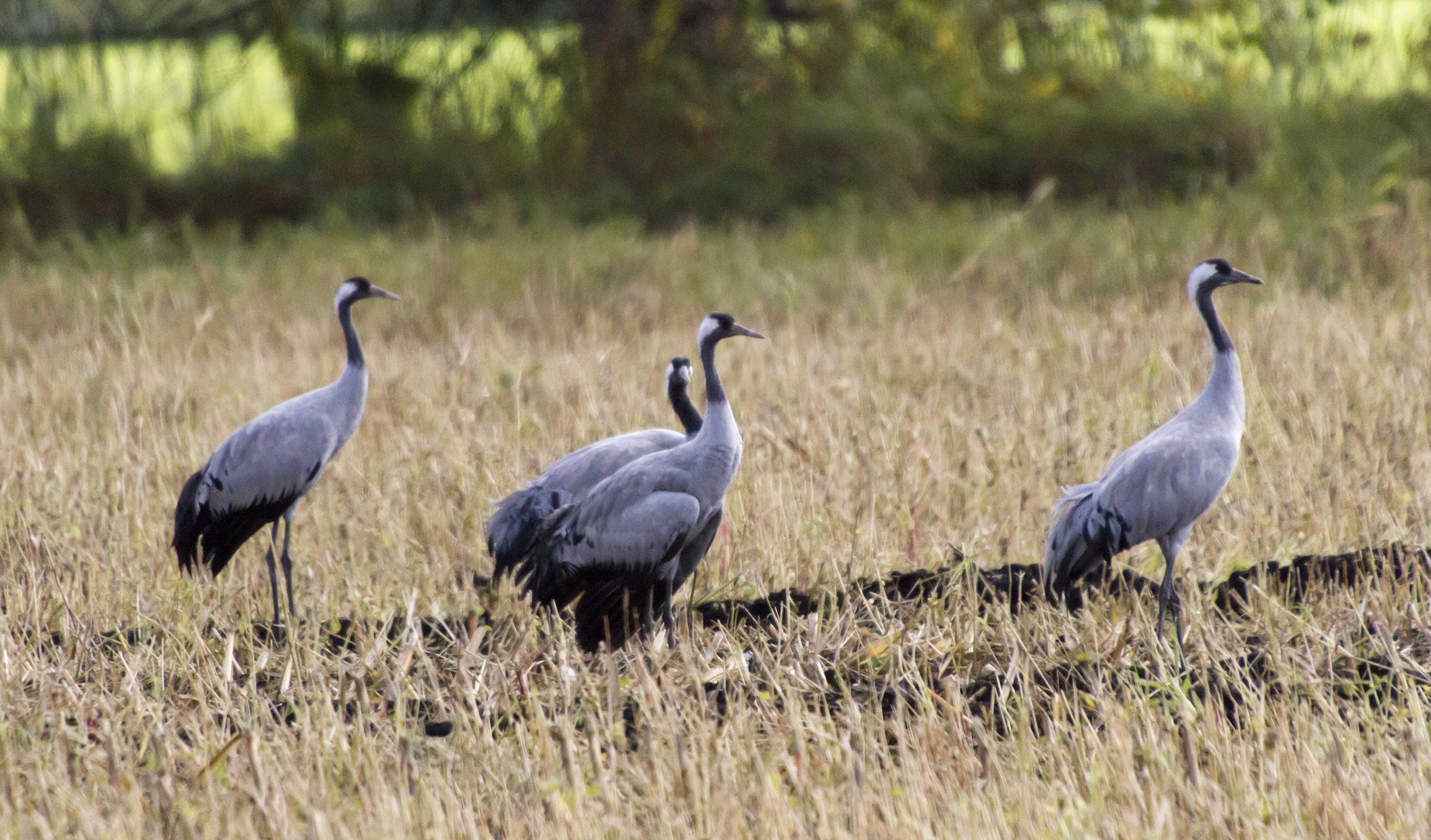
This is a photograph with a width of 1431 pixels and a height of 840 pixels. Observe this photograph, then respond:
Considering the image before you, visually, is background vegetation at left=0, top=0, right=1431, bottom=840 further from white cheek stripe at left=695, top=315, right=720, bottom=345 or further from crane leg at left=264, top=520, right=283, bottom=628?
white cheek stripe at left=695, top=315, right=720, bottom=345

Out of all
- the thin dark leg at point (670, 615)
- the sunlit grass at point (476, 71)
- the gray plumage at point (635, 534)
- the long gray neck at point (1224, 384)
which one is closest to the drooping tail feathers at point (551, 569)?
the gray plumage at point (635, 534)

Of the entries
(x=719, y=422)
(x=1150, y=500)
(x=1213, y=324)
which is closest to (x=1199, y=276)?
(x=1213, y=324)

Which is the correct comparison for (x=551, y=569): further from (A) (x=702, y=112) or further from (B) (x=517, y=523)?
(A) (x=702, y=112)

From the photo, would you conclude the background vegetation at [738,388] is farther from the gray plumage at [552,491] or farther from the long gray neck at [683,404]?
the long gray neck at [683,404]

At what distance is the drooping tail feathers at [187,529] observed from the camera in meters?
4.86

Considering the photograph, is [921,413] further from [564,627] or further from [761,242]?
[761,242]

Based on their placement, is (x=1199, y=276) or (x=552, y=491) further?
(x=1199, y=276)

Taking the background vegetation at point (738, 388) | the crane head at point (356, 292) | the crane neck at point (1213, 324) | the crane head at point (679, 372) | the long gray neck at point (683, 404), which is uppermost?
the crane neck at point (1213, 324)

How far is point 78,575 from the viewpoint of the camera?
464 cm

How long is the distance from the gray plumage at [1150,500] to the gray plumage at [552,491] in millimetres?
1229

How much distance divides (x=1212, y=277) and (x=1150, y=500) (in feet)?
3.96

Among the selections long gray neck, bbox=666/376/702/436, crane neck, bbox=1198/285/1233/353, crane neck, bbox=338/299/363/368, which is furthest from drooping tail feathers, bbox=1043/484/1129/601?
crane neck, bbox=338/299/363/368

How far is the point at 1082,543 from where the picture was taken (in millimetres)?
4332

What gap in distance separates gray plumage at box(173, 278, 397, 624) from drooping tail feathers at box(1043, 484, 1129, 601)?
2327 mm
